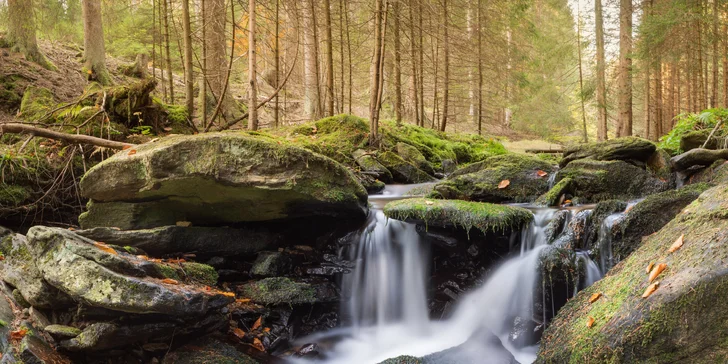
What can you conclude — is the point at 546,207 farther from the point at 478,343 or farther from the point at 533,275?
the point at 478,343

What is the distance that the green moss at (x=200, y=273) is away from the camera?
489cm

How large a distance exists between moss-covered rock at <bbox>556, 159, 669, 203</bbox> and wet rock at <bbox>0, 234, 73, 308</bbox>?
6809mm

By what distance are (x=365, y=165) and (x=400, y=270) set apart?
3.60m

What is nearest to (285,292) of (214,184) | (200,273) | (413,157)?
(200,273)

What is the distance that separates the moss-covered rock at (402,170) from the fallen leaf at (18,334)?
7121mm

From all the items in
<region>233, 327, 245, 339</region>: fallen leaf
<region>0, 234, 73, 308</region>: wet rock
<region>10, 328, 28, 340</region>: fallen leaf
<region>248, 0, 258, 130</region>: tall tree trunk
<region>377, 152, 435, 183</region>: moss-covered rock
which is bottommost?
<region>233, 327, 245, 339</region>: fallen leaf

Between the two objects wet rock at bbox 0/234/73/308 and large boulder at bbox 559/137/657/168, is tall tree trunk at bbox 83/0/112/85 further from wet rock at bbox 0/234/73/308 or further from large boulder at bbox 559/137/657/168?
large boulder at bbox 559/137/657/168

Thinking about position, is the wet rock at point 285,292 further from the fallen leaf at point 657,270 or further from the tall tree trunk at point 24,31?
the tall tree trunk at point 24,31

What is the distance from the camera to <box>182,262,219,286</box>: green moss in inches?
192

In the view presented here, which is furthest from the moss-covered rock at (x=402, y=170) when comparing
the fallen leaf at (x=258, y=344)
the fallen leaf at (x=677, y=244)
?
the fallen leaf at (x=677, y=244)

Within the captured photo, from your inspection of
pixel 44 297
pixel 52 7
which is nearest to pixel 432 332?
pixel 44 297

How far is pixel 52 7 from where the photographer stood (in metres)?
12.0

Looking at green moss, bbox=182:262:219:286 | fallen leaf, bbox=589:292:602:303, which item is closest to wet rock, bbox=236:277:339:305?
green moss, bbox=182:262:219:286

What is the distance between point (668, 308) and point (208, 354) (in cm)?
385
